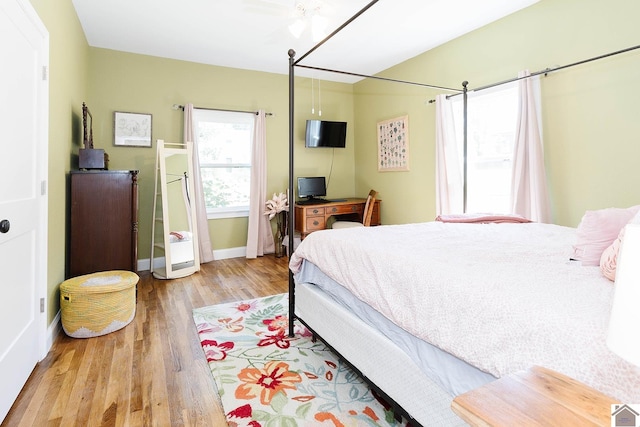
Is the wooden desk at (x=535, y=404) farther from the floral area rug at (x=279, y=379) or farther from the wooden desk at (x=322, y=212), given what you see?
the wooden desk at (x=322, y=212)

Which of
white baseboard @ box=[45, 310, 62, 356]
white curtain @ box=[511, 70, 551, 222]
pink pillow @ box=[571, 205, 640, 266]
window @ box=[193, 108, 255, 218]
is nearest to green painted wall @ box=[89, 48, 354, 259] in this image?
window @ box=[193, 108, 255, 218]

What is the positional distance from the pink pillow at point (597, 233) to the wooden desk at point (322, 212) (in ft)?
11.2

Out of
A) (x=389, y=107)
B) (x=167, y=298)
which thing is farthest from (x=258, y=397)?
(x=389, y=107)

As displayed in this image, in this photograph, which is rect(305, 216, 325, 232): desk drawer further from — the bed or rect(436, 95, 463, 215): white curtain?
the bed

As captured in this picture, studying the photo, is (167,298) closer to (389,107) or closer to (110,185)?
(110,185)

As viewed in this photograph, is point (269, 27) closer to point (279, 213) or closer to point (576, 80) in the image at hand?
point (279, 213)

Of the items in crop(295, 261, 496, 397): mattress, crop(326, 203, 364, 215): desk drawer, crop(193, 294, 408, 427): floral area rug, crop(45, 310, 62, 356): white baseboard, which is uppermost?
crop(326, 203, 364, 215): desk drawer

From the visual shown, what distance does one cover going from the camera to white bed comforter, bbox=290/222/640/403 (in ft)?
2.74

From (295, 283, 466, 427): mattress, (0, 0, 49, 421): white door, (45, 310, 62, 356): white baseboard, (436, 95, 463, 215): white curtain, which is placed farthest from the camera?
(436, 95, 463, 215): white curtain

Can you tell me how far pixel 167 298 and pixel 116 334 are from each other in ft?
2.56

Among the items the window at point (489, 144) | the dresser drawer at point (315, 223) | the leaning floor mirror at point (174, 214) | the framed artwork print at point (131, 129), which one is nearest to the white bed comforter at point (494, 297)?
the window at point (489, 144)

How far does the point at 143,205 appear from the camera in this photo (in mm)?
4363

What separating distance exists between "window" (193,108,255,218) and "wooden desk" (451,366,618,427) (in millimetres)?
4538

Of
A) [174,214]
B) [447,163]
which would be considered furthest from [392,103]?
[174,214]
